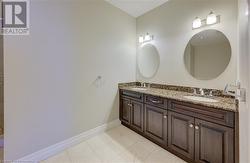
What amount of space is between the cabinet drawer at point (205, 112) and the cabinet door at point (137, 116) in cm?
71

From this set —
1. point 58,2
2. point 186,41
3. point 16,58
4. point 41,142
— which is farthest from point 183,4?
point 41,142

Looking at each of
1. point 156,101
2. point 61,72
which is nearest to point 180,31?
point 156,101

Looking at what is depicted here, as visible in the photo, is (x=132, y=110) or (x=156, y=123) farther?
(x=132, y=110)

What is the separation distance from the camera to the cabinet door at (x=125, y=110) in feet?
9.53

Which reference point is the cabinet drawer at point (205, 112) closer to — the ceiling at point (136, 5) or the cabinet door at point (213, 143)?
the cabinet door at point (213, 143)

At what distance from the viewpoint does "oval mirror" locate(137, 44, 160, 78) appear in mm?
3064

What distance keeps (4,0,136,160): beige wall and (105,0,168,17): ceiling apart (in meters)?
0.13

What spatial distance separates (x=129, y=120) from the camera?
113 inches

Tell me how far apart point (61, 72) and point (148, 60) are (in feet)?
6.11

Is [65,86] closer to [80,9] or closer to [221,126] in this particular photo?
[80,9]

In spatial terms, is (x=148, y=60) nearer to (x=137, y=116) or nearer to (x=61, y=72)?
(x=137, y=116)

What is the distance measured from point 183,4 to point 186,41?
648 millimetres

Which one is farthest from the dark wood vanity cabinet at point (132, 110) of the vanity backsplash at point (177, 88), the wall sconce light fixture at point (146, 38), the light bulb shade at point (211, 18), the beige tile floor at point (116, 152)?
the light bulb shade at point (211, 18)

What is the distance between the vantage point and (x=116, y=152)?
213 centimetres
